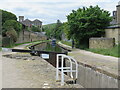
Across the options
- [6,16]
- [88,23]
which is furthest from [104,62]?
[6,16]

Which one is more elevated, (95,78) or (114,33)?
(114,33)

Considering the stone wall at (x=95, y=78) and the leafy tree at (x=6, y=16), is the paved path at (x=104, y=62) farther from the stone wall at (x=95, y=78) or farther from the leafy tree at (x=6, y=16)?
the leafy tree at (x=6, y=16)

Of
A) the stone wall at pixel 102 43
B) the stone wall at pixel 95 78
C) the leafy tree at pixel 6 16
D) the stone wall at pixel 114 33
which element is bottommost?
the stone wall at pixel 95 78

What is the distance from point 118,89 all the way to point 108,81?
1.94 feet

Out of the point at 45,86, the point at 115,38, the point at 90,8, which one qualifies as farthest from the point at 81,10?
the point at 45,86

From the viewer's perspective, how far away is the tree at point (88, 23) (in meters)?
24.8

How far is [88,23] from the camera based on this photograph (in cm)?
2434

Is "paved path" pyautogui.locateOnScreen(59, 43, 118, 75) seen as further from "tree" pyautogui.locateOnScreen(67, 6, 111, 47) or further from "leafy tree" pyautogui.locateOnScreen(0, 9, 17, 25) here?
"leafy tree" pyautogui.locateOnScreen(0, 9, 17, 25)

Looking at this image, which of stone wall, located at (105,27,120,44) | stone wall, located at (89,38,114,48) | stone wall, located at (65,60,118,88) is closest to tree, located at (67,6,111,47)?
stone wall, located at (105,27,120,44)

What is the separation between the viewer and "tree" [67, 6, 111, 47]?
24797 millimetres

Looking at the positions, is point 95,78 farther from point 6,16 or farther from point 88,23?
point 6,16

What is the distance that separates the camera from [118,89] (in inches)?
263

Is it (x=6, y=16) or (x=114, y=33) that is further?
(x=6, y=16)

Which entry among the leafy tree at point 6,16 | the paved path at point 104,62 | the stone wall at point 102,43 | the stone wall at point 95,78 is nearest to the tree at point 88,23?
the stone wall at point 102,43
